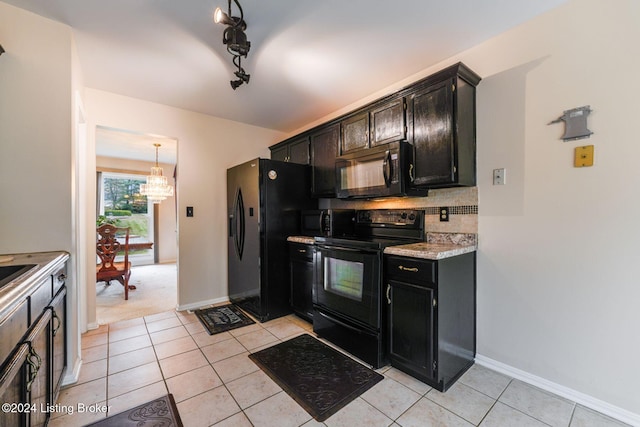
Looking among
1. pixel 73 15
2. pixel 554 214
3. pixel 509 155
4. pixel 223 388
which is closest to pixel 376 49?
pixel 509 155

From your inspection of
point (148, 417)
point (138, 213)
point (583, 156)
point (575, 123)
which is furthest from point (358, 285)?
point (138, 213)

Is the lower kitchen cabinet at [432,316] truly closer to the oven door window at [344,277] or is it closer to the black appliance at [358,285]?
the black appliance at [358,285]

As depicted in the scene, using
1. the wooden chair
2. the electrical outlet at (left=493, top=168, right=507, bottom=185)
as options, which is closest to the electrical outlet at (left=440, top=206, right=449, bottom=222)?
the electrical outlet at (left=493, top=168, right=507, bottom=185)

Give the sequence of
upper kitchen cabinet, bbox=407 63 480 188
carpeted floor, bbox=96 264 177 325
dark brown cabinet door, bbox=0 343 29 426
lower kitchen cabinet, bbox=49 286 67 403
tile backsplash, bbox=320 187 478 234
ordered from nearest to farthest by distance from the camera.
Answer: dark brown cabinet door, bbox=0 343 29 426 → lower kitchen cabinet, bbox=49 286 67 403 → upper kitchen cabinet, bbox=407 63 480 188 → tile backsplash, bbox=320 187 478 234 → carpeted floor, bbox=96 264 177 325

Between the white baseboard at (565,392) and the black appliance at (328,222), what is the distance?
5.20 feet

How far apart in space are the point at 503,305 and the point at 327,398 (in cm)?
145

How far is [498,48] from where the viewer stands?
2041mm

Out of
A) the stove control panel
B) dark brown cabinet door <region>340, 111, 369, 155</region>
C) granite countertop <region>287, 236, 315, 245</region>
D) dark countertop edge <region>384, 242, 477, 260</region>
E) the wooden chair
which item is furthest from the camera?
the wooden chair

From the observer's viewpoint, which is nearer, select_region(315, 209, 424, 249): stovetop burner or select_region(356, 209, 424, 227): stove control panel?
select_region(315, 209, 424, 249): stovetop burner

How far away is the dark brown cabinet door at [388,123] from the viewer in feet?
7.57

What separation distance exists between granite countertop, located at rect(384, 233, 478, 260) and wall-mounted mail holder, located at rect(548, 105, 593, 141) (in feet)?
2.92

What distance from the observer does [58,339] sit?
62.7 inches

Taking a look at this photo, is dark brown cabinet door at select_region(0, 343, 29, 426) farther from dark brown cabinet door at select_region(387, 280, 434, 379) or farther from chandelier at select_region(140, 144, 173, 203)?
chandelier at select_region(140, 144, 173, 203)

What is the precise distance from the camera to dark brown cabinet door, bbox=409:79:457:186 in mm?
1974
